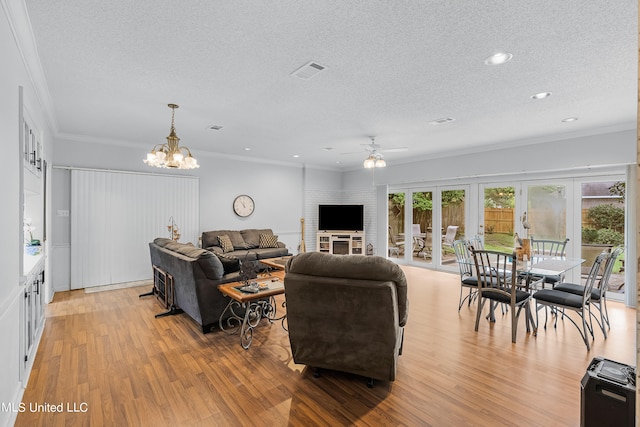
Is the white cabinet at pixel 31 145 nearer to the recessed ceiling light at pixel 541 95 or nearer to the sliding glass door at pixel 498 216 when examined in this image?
the recessed ceiling light at pixel 541 95

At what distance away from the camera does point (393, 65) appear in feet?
8.95

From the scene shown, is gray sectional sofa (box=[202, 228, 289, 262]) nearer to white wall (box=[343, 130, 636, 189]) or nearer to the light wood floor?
the light wood floor

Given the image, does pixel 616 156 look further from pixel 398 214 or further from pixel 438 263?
pixel 398 214

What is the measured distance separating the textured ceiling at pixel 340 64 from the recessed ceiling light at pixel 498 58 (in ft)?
0.23

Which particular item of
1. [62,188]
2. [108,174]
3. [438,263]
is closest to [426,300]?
[438,263]

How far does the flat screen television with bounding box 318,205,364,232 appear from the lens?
27.5 ft

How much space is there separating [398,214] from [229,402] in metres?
6.55

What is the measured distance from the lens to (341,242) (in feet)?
27.6

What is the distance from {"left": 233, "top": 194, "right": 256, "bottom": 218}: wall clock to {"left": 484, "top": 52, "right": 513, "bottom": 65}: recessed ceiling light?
231 inches

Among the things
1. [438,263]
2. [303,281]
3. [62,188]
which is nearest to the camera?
[303,281]

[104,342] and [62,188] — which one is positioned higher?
[62,188]

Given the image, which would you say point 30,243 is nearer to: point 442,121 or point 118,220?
point 118,220

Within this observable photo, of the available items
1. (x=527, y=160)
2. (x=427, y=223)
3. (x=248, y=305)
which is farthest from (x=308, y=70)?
(x=427, y=223)

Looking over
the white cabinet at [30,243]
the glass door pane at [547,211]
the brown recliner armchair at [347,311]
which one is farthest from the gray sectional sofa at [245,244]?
the glass door pane at [547,211]
